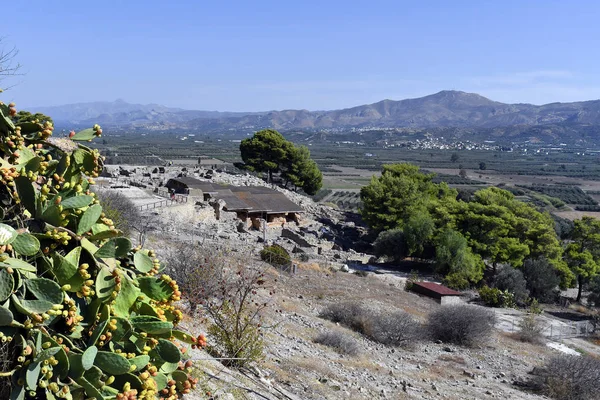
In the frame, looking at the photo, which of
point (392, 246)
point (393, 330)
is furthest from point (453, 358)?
point (392, 246)

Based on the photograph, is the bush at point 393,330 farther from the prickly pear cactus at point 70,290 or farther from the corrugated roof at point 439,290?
the prickly pear cactus at point 70,290

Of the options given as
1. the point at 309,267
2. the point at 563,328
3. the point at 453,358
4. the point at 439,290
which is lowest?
the point at 563,328

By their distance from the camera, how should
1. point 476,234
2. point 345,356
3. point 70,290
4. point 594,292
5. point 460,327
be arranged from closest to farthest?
1. point 70,290
2. point 345,356
3. point 460,327
4. point 594,292
5. point 476,234

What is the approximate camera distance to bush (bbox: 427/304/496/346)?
13109 mm

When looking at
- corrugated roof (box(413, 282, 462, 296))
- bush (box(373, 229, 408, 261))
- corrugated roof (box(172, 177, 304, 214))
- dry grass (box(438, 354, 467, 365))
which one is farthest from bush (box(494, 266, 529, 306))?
corrugated roof (box(172, 177, 304, 214))

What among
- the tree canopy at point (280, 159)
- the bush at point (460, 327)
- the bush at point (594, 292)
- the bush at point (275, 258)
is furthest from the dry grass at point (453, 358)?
the tree canopy at point (280, 159)

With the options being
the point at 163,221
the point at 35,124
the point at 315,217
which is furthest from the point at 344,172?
the point at 35,124

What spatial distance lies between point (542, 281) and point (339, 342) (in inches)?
676

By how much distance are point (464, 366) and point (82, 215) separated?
9304 mm

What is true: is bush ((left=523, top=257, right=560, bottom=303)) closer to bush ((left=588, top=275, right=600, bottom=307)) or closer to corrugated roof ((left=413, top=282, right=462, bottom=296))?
bush ((left=588, top=275, right=600, bottom=307))

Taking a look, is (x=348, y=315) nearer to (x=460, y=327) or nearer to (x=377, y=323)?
(x=377, y=323)

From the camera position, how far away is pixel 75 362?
3197mm

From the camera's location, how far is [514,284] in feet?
74.0

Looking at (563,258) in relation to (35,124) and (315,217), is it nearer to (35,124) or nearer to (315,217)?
(315,217)
